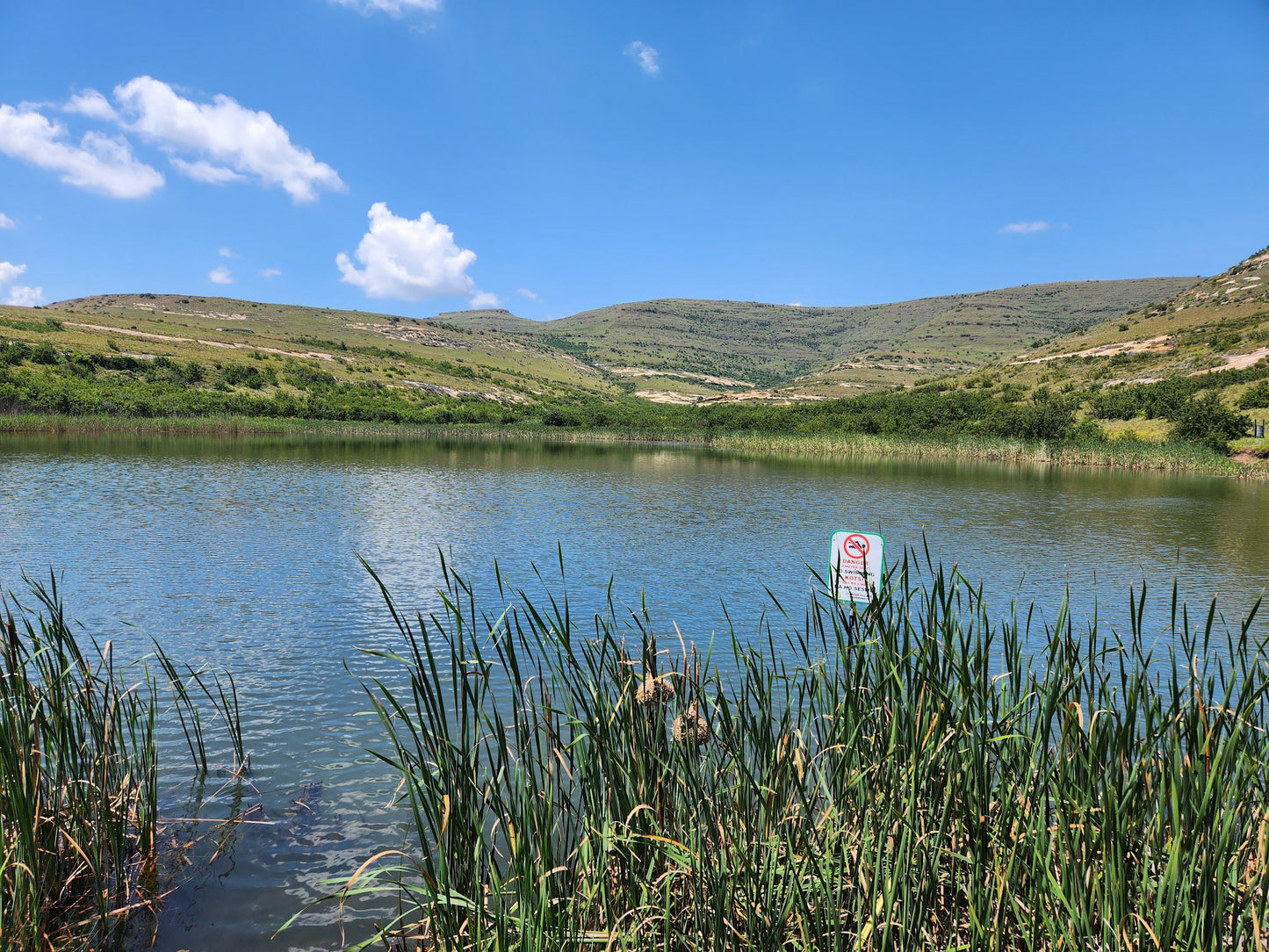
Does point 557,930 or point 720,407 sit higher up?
point 720,407

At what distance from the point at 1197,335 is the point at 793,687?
66.0 meters

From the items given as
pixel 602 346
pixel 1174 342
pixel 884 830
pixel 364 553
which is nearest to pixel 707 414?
pixel 1174 342

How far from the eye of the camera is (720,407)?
89.1 meters

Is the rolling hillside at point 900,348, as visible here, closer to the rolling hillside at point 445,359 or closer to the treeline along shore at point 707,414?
the rolling hillside at point 445,359

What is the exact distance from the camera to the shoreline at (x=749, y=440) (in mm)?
38969

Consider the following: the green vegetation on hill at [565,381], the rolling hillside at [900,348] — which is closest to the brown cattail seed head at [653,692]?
the green vegetation on hill at [565,381]

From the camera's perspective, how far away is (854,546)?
404cm

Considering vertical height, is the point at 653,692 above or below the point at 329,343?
below

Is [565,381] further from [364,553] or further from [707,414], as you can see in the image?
[364,553]

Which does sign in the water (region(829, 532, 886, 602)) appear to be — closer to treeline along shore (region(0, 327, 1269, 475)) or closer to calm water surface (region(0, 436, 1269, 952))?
calm water surface (region(0, 436, 1269, 952))

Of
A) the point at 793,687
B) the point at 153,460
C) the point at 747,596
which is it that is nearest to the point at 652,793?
the point at 793,687

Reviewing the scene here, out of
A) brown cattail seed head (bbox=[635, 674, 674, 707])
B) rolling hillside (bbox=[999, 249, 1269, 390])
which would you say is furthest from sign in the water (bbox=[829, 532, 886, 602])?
rolling hillside (bbox=[999, 249, 1269, 390])

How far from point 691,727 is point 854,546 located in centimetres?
126

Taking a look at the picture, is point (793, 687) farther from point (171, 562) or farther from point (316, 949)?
point (171, 562)
